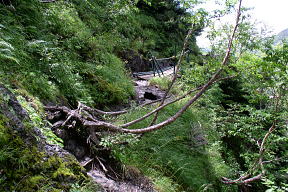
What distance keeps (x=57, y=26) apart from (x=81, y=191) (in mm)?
5286

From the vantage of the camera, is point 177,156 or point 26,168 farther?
point 177,156

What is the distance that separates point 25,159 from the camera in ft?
4.28

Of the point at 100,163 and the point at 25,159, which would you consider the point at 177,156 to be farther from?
the point at 25,159

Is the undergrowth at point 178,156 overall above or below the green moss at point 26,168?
below

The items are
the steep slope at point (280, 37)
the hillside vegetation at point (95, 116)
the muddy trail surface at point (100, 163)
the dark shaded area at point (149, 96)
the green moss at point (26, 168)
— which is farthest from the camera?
the dark shaded area at point (149, 96)

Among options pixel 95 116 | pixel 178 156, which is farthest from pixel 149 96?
pixel 95 116

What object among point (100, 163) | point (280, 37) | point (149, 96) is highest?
point (280, 37)

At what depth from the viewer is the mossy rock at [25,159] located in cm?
120

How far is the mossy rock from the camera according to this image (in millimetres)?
1199

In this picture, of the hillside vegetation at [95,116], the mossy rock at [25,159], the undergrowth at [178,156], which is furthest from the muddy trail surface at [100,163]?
the mossy rock at [25,159]

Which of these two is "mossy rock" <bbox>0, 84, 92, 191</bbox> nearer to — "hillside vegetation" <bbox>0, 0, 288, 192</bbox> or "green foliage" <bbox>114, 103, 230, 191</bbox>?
"hillside vegetation" <bbox>0, 0, 288, 192</bbox>

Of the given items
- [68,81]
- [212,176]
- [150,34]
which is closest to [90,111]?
[68,81]

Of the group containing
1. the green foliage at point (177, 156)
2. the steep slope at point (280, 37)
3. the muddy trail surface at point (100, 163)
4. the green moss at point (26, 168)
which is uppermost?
the steep slope at point (280, 37)

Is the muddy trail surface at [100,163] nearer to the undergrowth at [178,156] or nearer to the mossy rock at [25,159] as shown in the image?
the undergrowth at [178,156]
